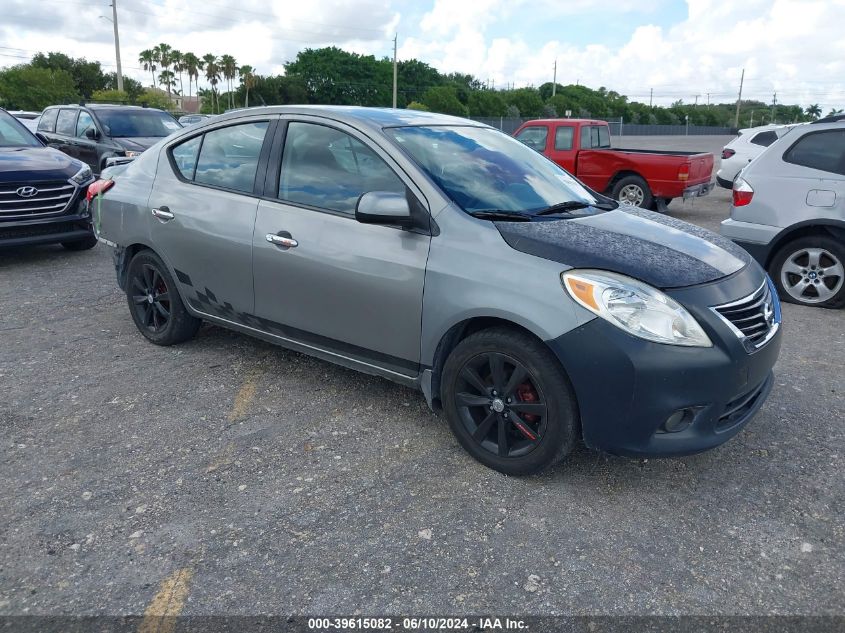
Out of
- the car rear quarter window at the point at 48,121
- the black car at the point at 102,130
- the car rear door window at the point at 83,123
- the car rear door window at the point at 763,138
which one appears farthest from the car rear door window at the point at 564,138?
the car rear quarter window at the point at 48,121

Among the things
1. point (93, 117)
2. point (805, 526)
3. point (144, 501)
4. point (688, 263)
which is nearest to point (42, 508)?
point (144, 501)

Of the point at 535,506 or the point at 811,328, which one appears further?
the point at 811,328

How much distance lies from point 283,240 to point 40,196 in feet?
17.0

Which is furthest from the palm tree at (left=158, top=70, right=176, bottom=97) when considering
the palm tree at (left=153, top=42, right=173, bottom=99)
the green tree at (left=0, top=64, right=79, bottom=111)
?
the green tree at (left=0, top=64, right=79, bottom=111)

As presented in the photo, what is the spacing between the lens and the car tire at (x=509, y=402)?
122 inches

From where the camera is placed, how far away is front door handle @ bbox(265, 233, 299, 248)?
3.93 metres

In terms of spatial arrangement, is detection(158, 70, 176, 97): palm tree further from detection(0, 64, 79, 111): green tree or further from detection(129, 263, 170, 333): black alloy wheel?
detection(129, 263, 170, 333): black alloy wheel

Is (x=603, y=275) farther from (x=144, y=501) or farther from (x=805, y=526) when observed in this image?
(x=144, y=501)

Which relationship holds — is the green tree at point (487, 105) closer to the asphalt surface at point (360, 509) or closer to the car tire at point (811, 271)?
the car tire at point (811, 271)

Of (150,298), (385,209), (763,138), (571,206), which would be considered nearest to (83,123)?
(150,298)

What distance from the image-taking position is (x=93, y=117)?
12445mm

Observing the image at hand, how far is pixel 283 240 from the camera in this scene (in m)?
3.97

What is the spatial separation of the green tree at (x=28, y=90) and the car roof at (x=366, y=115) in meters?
51.1

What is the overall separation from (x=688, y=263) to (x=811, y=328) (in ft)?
11.0
